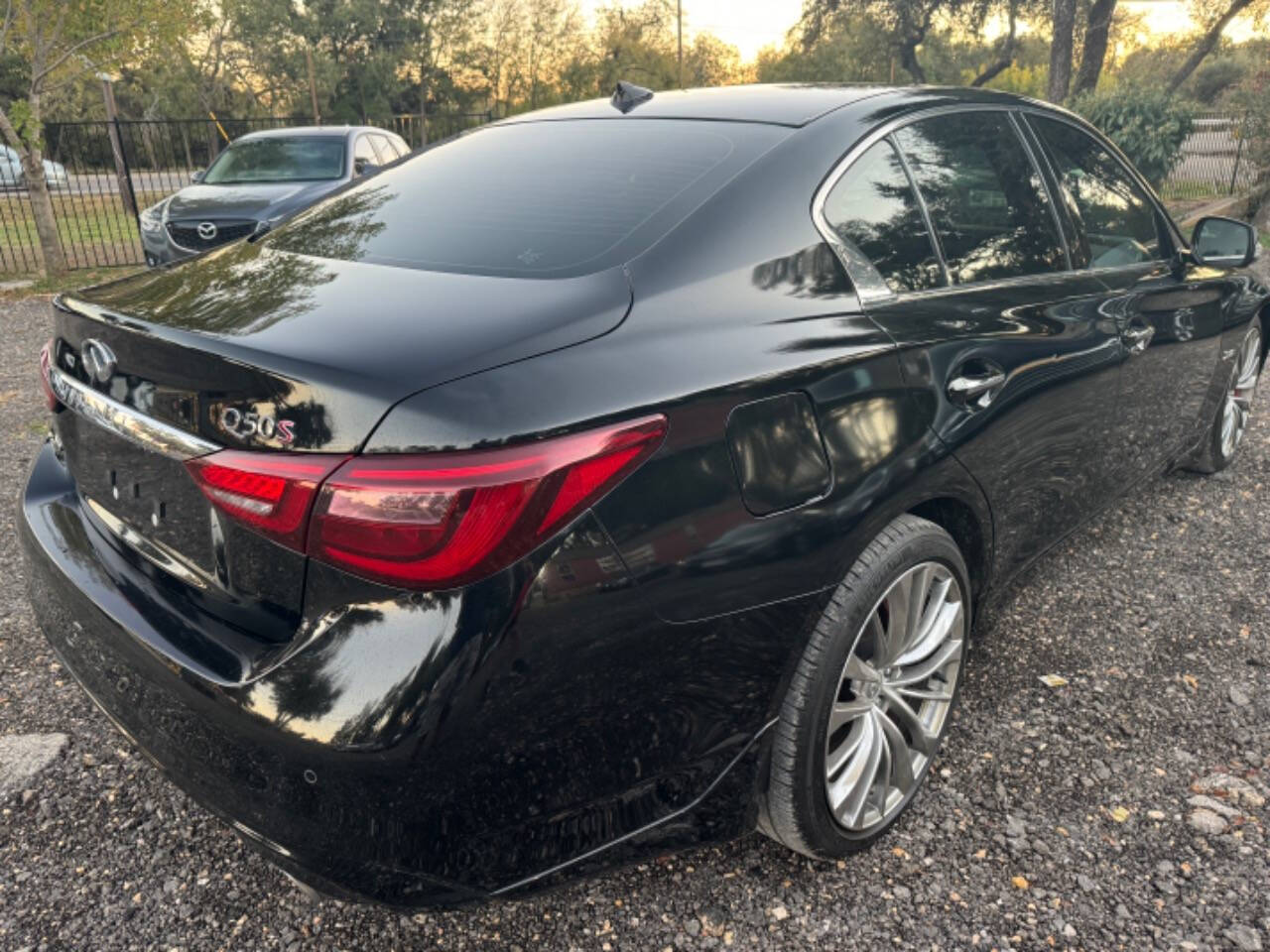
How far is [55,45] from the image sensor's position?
10.4m

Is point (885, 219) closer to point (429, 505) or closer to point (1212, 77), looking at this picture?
point (429, 505)

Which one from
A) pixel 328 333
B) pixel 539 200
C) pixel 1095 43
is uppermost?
pixel 1095 43

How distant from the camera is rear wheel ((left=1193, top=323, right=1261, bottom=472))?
420cm

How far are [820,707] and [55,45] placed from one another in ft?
39.6

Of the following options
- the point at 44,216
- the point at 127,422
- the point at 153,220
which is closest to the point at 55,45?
the point at 44,216

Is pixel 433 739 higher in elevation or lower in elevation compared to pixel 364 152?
lower

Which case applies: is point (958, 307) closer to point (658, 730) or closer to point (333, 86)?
point (658, 730)

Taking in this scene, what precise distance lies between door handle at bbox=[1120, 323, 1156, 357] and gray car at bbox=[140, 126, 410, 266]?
759cm

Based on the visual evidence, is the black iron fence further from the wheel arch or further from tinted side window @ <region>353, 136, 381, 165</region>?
the wheel arch

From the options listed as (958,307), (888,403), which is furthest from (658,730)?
(958,307)

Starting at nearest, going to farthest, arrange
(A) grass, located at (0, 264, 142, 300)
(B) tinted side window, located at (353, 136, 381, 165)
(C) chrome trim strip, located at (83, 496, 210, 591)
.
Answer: (C) chrome trim strip, located at (83, 496, 210, 591)
(A) grass, located at (0, 264, 142, 300)
(B) tinted side window, located at (353, 136, 381, 165)

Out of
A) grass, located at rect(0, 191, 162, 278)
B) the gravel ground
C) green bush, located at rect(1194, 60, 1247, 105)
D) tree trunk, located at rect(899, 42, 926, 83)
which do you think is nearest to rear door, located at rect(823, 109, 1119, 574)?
the gravel ground

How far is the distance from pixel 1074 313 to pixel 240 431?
7.29 feet

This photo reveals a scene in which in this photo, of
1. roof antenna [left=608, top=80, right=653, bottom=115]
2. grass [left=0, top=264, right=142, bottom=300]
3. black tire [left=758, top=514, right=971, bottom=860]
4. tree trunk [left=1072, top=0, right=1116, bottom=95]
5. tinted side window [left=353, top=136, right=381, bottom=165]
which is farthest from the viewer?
tree trunk [left=1072, top=0, right=1116, bottom=95]
